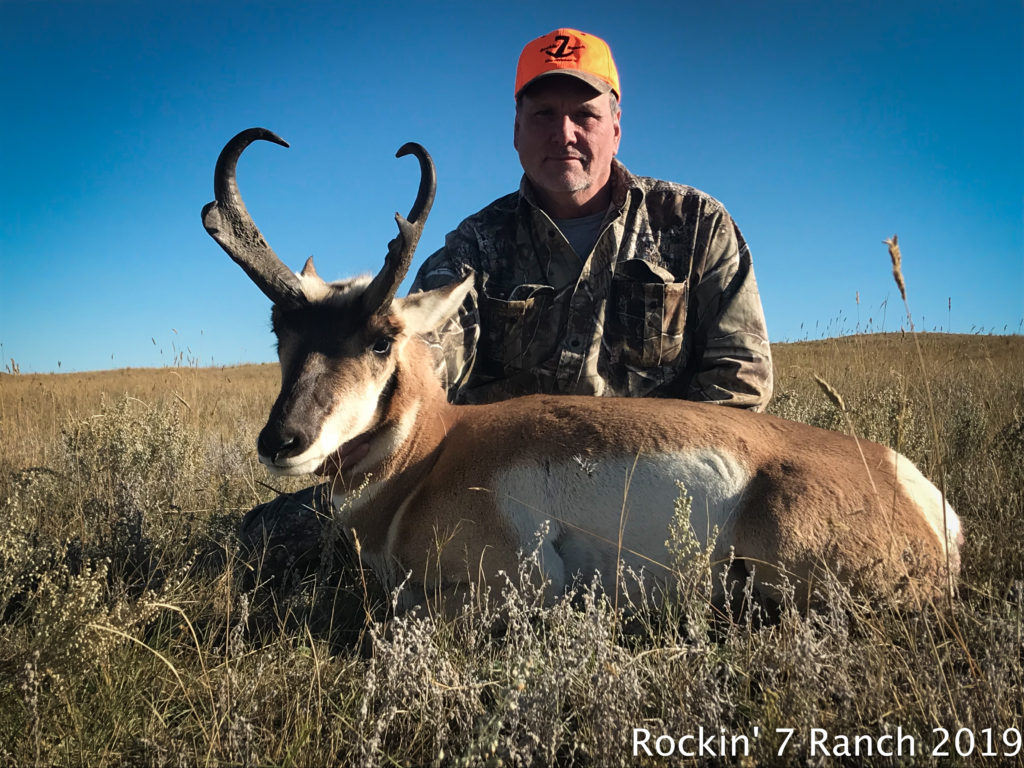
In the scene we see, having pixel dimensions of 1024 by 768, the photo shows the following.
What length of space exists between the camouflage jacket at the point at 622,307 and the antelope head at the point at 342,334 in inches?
48.5

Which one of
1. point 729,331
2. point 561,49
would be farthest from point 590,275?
point 561,49

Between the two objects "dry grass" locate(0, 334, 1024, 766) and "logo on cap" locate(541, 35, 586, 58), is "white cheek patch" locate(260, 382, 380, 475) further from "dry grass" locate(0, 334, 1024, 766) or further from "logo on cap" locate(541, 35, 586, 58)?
"logo on cap" locate(541, 35, 586, 58)

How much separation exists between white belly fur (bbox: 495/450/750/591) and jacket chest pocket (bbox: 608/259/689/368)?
2158mm

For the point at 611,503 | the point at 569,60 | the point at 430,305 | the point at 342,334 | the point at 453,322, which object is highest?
the point at 569,60

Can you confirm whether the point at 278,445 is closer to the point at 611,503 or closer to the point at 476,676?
the point at 476,676

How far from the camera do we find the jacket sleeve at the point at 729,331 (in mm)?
4852

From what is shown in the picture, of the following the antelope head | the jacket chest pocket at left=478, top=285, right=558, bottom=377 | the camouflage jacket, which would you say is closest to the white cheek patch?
the antelope head

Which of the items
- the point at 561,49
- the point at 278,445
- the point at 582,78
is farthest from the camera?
the point at 561,49

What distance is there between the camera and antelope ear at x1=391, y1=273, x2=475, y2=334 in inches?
156

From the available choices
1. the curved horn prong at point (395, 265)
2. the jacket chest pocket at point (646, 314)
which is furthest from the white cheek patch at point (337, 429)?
the jacket chest pocket at point (646, 314)

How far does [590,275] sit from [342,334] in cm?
250

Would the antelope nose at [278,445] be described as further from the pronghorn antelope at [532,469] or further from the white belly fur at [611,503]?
the white belly fur at [611,503]

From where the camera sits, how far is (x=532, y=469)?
336 centimetres

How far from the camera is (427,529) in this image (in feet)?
11.3
